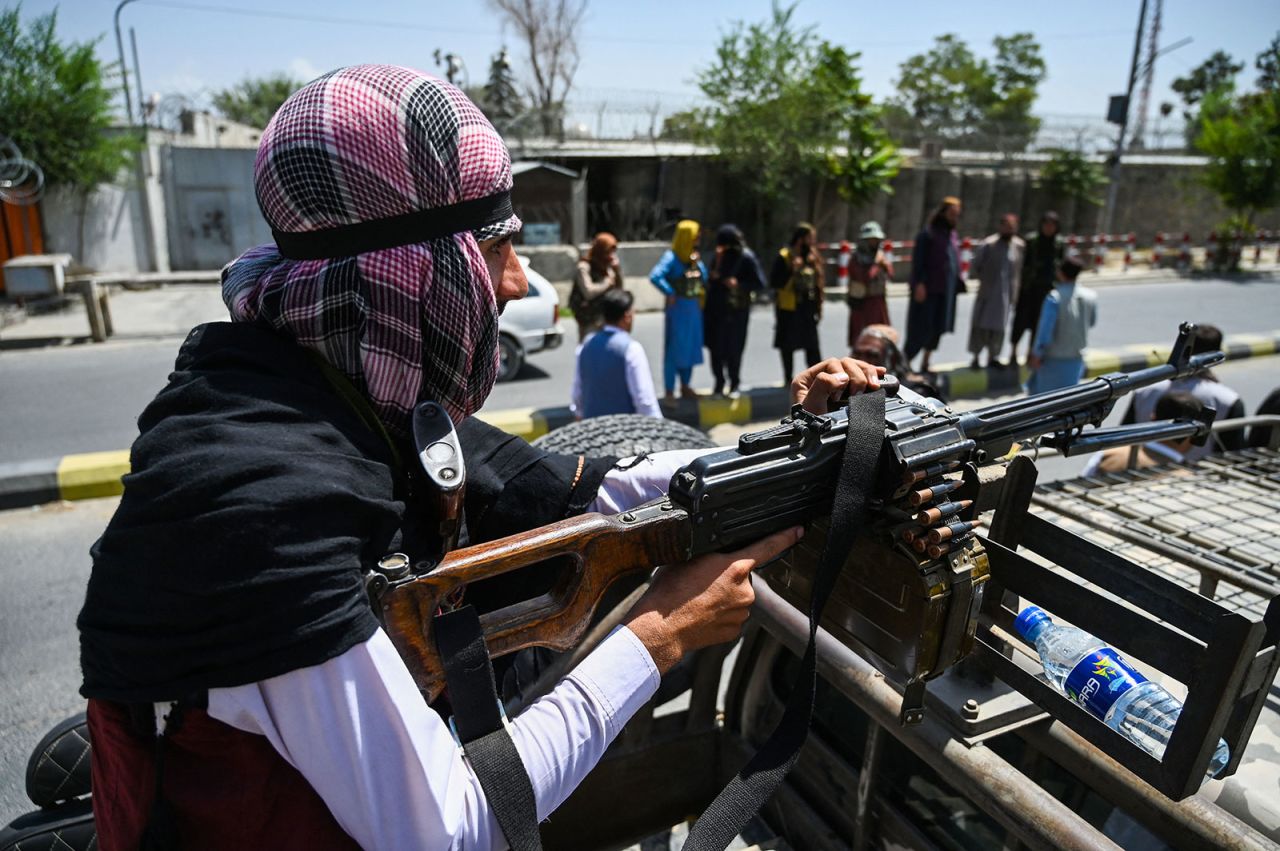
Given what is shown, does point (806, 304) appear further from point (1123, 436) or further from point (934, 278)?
point (1123, 436)

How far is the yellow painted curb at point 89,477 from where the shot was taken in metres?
5.64

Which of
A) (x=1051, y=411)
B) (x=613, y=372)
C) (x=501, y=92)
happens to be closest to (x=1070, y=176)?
(x=501, y=92)

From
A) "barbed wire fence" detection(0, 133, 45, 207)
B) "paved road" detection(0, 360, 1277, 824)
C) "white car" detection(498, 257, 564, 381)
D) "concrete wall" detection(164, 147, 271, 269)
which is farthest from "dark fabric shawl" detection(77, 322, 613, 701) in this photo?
"concrete wall" detection(164, 147, 271, 269)

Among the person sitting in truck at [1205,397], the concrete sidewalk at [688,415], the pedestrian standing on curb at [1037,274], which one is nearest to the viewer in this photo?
the person sitting in truck at [1205,397]

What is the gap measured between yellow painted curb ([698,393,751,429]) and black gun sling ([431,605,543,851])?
6.43m

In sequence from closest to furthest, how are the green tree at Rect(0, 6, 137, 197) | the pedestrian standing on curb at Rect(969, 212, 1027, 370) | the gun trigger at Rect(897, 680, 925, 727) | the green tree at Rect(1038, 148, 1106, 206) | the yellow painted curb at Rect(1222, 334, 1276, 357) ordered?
1. the gun trigger at Rect(897, 680, 925, 727)
2. the pedestrian standing on curb at Rect(969, 212, 1027, 370)
3. the yellow painted curb at Rect(1222, 334, 1276, 357)
4. the green tree at Rect(0, 6, 137, 197)
5. the green tree at Rect(1038, 148, 1106, 206)

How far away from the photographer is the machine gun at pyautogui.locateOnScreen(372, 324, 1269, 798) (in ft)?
4.36

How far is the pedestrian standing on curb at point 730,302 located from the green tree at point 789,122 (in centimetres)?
894

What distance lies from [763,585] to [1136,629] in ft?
2.62

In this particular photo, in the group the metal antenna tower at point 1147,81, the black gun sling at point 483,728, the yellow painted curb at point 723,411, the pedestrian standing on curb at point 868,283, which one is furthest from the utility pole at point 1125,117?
the black gun sling at point 483,728

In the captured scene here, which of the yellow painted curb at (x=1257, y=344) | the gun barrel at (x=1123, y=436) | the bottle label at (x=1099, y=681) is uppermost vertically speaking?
the gun barrel at (x=1123, y=436)

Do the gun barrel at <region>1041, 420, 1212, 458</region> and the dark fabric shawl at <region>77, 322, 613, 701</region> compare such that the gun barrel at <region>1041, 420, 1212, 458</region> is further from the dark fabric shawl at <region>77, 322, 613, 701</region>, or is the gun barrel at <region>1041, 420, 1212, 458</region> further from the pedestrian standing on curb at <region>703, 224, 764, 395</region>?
the pedestrian standing on curb at <region>703, 224, 764, 395</region>

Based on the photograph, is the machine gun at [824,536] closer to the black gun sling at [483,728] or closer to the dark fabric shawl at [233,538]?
the black gun sling at [483,728]

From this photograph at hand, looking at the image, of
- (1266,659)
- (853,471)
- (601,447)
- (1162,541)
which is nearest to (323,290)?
(853,471)
